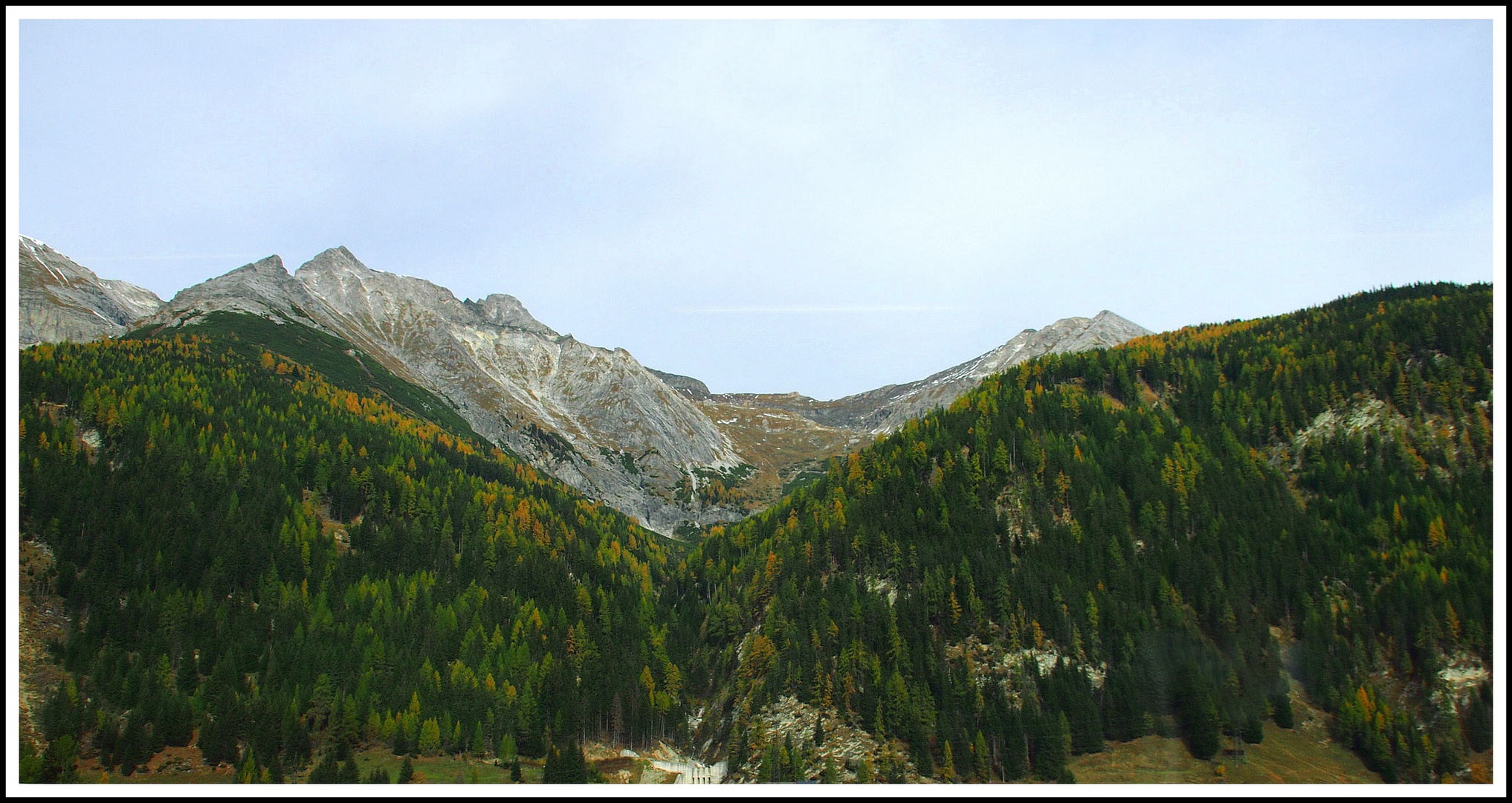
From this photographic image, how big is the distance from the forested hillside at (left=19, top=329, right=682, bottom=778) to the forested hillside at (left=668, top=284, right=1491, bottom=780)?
2465cm

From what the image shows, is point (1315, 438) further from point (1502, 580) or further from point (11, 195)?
point (11, 195)

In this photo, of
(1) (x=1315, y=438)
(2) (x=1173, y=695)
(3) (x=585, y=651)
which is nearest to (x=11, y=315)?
(3) (x=585, y=651)

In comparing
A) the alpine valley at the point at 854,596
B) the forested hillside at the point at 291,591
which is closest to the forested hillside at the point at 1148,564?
the alpine valley at the point at 854,596

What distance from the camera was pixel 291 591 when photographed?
132m

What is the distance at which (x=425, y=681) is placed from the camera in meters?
122

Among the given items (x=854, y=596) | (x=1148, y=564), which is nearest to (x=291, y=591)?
(x=854, y=596)

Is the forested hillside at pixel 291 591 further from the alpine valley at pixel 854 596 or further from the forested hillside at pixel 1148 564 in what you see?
the forested hillside at pixel 1148 564

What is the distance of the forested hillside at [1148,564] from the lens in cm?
10831

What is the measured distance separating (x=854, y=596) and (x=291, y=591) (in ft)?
301

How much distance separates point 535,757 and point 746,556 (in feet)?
210

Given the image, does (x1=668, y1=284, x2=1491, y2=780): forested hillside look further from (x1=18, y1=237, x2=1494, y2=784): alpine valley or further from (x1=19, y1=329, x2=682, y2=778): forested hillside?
(x1=19, y1=329, x2=682, y2=778): forested hillside

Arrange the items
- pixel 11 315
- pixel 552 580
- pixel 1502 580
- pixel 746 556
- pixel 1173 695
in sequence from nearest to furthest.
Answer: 1. pixel 11 315
2. pixel 1502 580
3. pixel 1173 695
4. pixel 552 580
5. pixel 746 556

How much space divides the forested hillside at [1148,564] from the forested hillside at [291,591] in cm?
2465

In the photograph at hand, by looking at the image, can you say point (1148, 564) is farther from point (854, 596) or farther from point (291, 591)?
point (291, 591)
